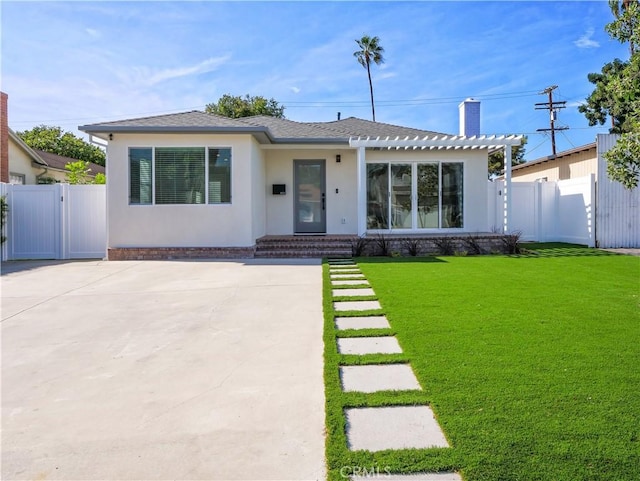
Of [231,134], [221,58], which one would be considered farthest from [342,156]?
[221,58]

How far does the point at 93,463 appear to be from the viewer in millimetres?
2176

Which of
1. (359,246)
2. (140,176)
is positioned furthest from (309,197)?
(140,176)

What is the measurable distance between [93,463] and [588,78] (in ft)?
85.5

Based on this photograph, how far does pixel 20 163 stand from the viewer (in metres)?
18.6

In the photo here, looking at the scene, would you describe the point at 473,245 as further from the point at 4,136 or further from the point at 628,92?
the point at 4,136

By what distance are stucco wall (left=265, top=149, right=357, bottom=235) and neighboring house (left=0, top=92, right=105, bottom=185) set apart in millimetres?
11083

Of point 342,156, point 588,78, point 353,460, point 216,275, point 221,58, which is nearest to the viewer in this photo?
point 353,460

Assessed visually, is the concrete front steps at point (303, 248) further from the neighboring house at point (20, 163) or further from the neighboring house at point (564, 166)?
the neighboring house at point (20, 163)

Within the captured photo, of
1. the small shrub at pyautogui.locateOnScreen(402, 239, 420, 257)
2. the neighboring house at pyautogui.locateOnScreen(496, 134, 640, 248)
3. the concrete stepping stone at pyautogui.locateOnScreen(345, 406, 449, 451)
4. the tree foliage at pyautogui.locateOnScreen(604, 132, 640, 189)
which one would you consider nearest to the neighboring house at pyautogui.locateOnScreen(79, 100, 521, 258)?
the small shrub at pyautogui.locateOnScreen(402, 239, 420, 257)

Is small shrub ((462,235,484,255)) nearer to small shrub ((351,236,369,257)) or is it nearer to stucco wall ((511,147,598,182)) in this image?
Result: small shrub ((351,236,369,257))

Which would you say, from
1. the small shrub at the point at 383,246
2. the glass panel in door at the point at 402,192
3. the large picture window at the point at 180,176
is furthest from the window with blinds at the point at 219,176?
Result: the glass panel in door at the point at 402,192

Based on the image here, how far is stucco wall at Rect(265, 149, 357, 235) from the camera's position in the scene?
1288cm

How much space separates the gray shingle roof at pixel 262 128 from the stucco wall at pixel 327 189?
2.06 feet

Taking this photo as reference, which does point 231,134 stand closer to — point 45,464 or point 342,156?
point 342,156
